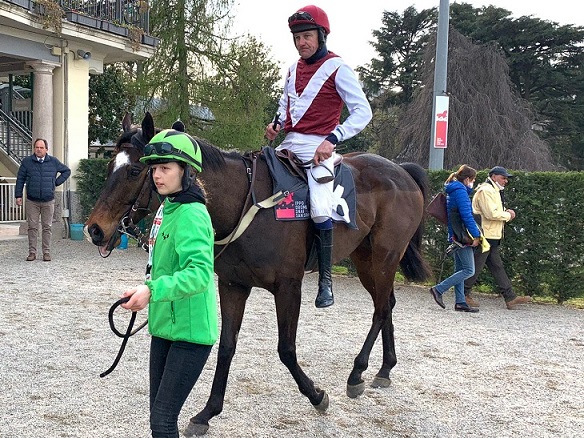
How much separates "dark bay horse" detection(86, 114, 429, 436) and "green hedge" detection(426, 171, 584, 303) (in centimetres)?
448

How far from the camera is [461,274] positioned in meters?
8.73

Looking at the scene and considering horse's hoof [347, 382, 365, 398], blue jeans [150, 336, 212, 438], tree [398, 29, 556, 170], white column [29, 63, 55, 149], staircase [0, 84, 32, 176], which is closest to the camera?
blue jeans [150, 336, 212, 438]

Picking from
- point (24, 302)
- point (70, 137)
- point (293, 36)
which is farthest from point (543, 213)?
point (70, 137)

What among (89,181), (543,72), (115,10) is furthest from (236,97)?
(543,72)

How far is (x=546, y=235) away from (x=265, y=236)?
21.3 feet

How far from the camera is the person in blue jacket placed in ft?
28.3

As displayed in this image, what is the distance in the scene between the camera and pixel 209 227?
289 cm

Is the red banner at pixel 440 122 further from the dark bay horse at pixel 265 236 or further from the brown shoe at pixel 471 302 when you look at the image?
the dark bay horse at pixel 265 236

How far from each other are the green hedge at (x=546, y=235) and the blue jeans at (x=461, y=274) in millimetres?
1201

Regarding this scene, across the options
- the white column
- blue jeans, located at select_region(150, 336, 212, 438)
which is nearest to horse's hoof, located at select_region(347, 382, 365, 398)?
blue jeans, located at select_region(150, 336, 212, 438)

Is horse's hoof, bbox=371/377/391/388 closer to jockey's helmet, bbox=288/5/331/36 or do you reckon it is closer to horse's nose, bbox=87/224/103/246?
horse's nose, bbox=87/224/103/246

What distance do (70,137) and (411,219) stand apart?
40.5 ft

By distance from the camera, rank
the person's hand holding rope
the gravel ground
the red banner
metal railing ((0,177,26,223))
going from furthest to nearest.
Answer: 1. metal railing ((0,177,26,223))
2. the red banner
3. the gravel ground
4. the person's hand holding rope

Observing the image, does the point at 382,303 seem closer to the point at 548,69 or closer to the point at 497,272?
the point at 497,272
